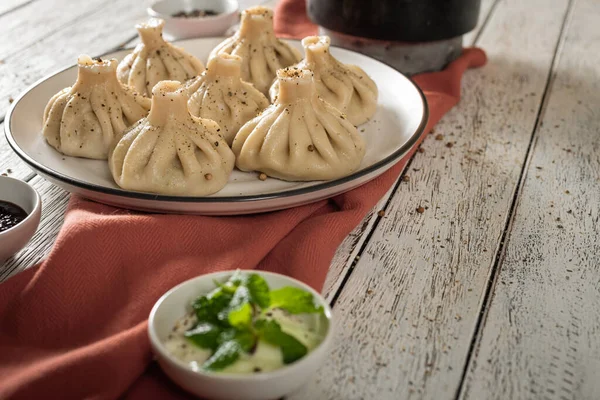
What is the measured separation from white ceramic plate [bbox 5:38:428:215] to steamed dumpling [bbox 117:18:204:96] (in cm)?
21

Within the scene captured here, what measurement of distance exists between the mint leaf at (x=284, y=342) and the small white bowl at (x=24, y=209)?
2.06 feet

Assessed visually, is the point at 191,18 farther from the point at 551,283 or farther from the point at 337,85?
the point at 551,283

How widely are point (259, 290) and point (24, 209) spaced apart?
67 cm

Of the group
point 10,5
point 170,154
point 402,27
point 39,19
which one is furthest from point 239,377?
point 10,5

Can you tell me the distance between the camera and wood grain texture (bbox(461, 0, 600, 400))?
119cm

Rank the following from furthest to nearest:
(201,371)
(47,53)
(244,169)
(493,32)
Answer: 1. (493,32)
2. (47,53)
3. (244,169)
4. (201,371)

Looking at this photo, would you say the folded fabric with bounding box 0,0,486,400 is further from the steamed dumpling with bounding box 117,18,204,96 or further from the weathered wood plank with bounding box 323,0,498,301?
the steamed dumpling with bounding box 117,18,204,96

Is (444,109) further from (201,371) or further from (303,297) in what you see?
(201,371)

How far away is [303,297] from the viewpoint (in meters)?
1.12

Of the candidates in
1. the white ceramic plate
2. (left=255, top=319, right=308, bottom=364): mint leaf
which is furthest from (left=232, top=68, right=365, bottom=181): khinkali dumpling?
(left=255, top=319, right=308, bottom=364): mint leaf

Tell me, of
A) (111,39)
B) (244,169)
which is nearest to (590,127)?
(244,169)

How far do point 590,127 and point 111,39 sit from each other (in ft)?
6.21

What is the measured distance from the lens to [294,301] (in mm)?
1109

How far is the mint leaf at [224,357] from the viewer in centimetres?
100
